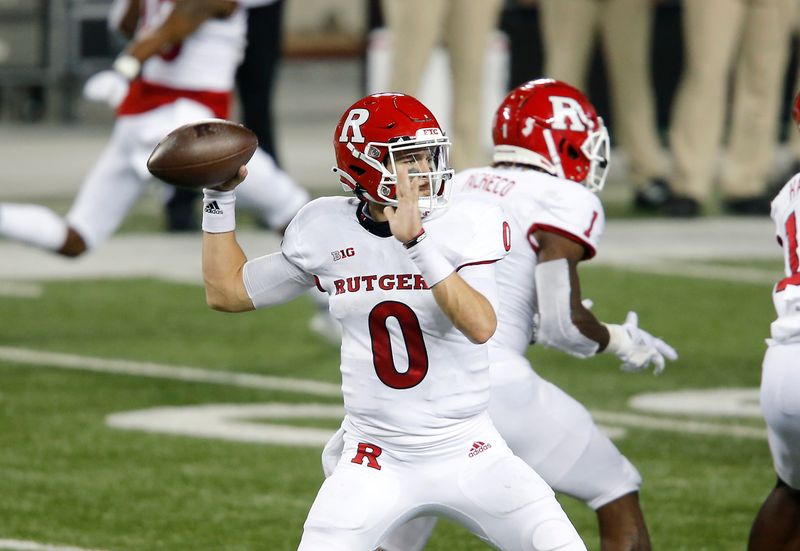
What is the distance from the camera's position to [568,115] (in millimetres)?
4766

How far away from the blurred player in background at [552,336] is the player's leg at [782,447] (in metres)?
0.30

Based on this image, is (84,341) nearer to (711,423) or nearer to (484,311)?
(711,423)

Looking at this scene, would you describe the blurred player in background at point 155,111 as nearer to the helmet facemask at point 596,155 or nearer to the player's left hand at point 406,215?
the helmet facemask at point 596,155

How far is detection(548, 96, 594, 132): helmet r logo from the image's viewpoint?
15.6ft

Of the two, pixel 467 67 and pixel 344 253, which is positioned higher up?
pixel 344 253

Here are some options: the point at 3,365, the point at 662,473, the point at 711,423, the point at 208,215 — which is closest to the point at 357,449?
the point at 208,215

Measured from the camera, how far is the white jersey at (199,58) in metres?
7.89

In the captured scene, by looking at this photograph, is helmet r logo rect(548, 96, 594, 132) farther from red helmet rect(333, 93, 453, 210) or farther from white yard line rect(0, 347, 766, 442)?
white yard line rect(0, 347, 766, 442)

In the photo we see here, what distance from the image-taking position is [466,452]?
3.95 meters

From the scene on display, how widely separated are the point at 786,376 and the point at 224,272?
1.30m

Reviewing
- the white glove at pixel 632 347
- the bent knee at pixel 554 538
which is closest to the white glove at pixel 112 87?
the white glove at pixel 632 347

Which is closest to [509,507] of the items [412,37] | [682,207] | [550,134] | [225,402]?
[550,134]

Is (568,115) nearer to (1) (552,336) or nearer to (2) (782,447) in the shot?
(1) (552,336)

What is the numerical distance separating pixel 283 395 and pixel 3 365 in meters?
1.24
